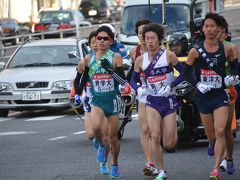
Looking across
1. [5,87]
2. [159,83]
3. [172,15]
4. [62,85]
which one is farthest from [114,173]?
[172,15]

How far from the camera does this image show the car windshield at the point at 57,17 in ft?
171

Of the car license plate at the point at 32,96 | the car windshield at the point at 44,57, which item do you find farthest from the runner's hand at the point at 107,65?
the car windshield at the point at 44,57

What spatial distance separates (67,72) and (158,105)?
10643 millimetres

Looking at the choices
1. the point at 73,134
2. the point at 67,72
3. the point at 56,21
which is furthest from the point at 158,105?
the point at 56,21

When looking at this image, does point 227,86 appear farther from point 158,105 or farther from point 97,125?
point 97,125

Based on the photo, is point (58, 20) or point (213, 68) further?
point (58, 20)

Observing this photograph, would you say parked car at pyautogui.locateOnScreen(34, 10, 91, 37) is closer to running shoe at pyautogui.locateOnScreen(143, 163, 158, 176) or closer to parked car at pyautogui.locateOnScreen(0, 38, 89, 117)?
parked car at pyautogui.locateOnScreen(0, 38, 89, 117)

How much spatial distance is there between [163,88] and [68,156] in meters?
3.39

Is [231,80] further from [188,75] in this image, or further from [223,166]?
[223,166]

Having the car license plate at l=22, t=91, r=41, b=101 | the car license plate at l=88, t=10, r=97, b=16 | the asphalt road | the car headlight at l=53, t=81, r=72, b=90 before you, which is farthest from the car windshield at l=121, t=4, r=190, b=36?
the car license plate at l=88, t=10, r=97, b=16

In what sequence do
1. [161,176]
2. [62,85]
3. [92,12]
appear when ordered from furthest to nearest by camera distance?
[92,12] → [62,85] → [161,176]

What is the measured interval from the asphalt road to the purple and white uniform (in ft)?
2.97

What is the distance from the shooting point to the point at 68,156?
48.1ft

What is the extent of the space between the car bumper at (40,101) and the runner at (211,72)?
33.6ft
